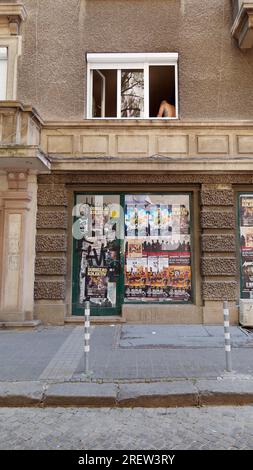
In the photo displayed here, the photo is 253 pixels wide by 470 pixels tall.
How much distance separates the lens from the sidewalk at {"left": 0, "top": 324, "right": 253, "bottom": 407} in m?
4.59

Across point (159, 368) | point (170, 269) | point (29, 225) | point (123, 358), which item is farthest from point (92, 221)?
point (159, 368)

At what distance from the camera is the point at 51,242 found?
8.84m

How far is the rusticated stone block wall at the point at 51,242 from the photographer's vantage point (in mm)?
8711

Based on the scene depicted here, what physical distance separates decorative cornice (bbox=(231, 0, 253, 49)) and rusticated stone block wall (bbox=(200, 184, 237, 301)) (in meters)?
3.55

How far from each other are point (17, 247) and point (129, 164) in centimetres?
333

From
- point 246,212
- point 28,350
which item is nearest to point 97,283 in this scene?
point 28,350

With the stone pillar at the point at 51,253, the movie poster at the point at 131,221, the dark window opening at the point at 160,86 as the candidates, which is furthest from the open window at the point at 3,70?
the movie poster at the point at 131,221

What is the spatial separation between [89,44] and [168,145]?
3.36 metres

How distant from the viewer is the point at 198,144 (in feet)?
29.3

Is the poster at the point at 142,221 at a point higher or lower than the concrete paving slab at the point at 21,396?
higher

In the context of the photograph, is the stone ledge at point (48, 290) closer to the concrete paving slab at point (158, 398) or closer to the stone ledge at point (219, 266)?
the stone ledge at point (219, 266)

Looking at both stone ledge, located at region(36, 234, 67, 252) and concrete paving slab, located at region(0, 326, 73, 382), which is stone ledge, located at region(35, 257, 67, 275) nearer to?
stone ledge, located at region(36, 234, 67, 252)

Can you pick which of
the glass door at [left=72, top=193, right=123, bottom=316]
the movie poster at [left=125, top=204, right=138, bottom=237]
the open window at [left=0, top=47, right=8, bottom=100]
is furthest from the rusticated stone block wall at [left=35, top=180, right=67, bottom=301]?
the open window at [left=0, top=47, right=8, bottom=100]

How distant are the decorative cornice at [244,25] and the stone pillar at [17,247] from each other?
20.1 ft
